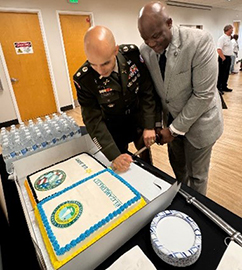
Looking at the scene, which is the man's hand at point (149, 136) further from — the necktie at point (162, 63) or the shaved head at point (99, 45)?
the shaved head at point (99, 45)

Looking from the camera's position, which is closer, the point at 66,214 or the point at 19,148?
the point at 66,214

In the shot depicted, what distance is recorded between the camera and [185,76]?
98 cm

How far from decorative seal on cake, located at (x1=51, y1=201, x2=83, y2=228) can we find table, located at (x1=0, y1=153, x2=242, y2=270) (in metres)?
0.13

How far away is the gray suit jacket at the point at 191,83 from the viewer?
3.04 ft

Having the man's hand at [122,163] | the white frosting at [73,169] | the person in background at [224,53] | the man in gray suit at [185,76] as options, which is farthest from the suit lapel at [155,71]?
the person in background at [224,53]

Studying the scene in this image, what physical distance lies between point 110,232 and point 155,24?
82 centimetres

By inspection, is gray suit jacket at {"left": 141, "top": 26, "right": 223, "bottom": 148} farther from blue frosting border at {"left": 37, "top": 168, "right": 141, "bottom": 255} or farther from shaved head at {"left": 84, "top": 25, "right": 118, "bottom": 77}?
blue frosting border at {"left": 37, "top": 168, "right": 141, "bottom": 255}

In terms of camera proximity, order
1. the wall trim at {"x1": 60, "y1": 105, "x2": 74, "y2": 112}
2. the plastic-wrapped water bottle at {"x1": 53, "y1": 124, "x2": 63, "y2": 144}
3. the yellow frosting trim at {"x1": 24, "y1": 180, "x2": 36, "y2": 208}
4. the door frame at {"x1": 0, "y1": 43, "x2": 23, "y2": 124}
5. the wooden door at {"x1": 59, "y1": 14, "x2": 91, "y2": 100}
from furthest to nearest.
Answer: the wall trim at {"x1": 60, "y1": 105, "x2": 74, "y2": 112}
the wooden door at {"x1": 59, "y1": 14, "x2": 91, "y2": 100}
the door frame at {"x1": 0, "y1": 43, "x2": 23, "y2": 124}
the plastic-wrapped water bottle at {"x1": 53, "y1": 124, "x2": 63, "y2": 144}
the yellow frosting trim at {"x1": 24, "y1": 180, "x2": 36, "y2": 208}

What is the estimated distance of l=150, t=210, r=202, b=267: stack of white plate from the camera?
522mm

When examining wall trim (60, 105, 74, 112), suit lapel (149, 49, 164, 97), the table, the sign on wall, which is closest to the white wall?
wall trim (60, 105, 74, 112)

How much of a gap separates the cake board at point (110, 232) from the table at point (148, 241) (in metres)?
0.03

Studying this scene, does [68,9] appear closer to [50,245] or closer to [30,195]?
[30,195]

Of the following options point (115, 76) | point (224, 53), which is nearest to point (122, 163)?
point (115, 76)

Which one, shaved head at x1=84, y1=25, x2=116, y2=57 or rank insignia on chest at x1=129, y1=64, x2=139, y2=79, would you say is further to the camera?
rank insignia on chest at x1=129, y1=64, x2=139, y2=79
